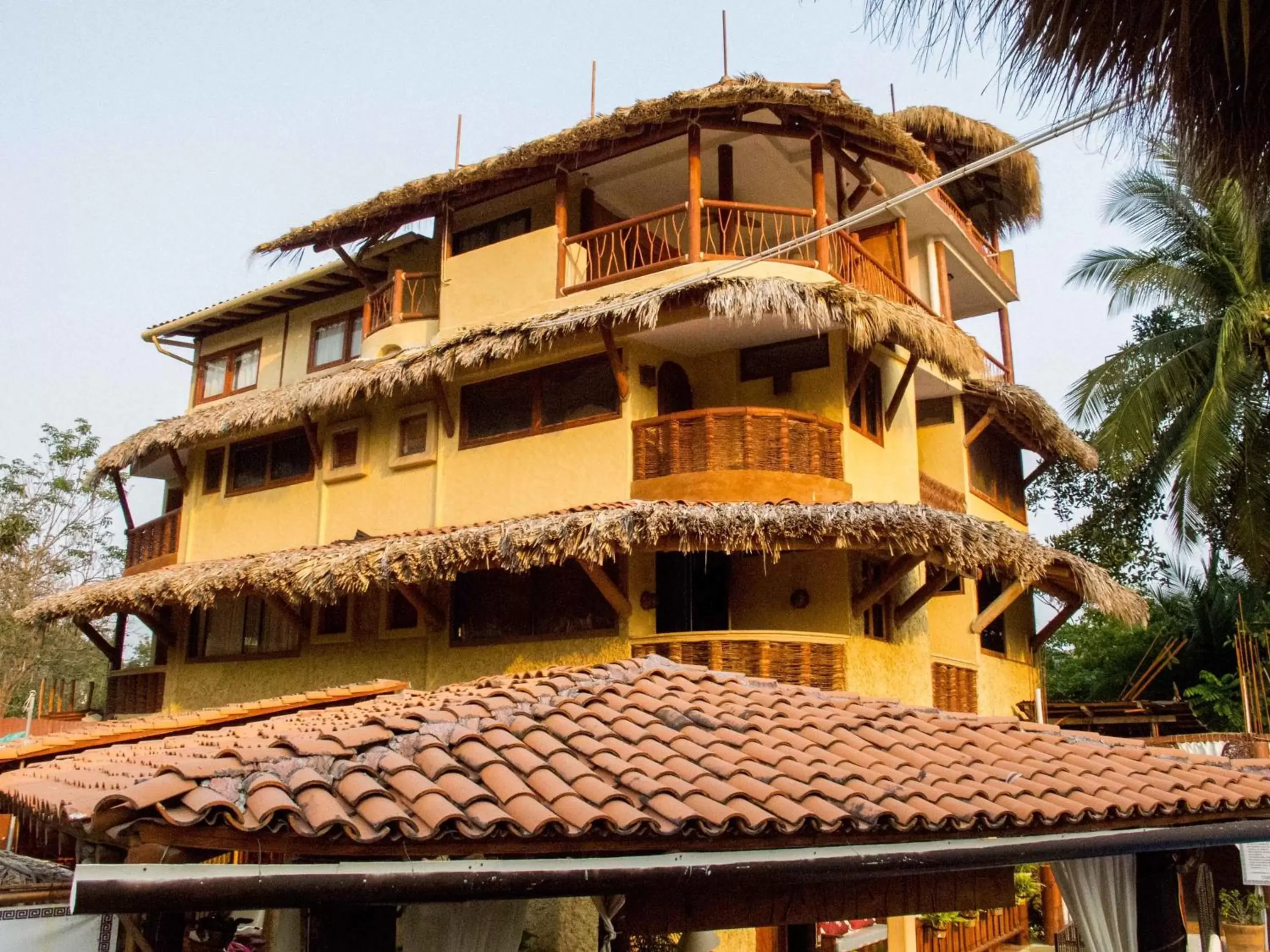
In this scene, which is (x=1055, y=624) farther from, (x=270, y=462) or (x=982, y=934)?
(x=270, y=462)

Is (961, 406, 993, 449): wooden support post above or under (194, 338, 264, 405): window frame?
under

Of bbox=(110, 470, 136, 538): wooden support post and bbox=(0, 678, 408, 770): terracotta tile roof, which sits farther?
bbox=(110, 470, 136, 538): wooden support post

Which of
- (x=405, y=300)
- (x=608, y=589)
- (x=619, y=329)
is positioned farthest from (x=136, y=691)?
(x=619, y=329)

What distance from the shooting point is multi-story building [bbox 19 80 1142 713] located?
13.6 meters

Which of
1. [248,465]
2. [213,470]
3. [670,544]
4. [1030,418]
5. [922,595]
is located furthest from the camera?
[213,470]

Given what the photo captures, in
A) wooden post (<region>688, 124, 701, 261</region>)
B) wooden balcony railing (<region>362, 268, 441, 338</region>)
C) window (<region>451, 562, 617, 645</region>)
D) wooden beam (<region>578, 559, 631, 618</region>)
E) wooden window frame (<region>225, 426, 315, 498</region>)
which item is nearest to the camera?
wooden beam (<region>578, 559, 631, 618</region>)

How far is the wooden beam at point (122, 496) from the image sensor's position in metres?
20.6

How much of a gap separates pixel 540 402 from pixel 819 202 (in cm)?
438

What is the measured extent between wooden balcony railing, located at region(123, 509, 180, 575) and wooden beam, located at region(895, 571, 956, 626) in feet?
40.1

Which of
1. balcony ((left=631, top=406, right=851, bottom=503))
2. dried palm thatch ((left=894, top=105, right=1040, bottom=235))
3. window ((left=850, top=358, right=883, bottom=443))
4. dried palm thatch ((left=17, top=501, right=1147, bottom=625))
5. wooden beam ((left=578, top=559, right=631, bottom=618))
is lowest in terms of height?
wooden beam ((left=578, top=559, right=631, bottom=618))

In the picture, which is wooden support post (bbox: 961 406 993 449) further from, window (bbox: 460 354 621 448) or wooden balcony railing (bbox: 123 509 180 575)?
wooden balcony railing (bbox: 123 509 180 575)

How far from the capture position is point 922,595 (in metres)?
14.8

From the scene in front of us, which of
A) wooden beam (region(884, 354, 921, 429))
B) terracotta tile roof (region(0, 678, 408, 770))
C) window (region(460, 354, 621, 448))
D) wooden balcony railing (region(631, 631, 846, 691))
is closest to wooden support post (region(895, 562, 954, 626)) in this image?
wooden balcony railing (region(631, 631, 846, 691))

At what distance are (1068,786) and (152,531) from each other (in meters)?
17.5
